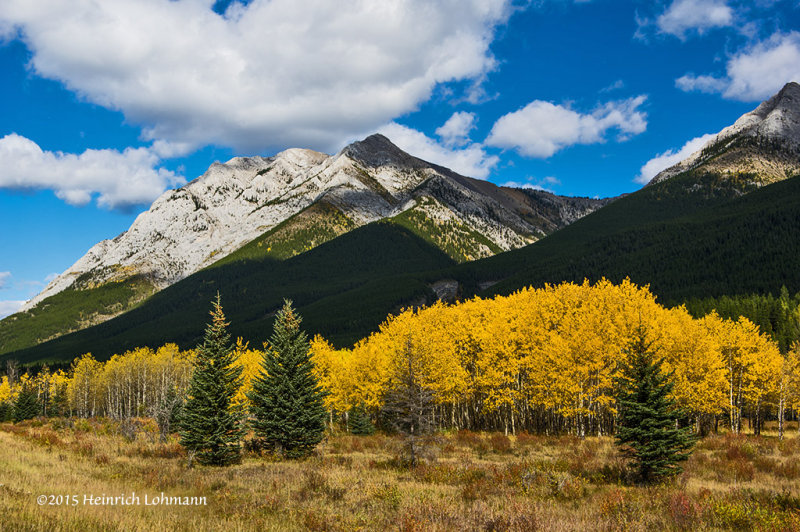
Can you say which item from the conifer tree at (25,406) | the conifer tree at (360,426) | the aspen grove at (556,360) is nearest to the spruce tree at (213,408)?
the aspen grove at (556,360)

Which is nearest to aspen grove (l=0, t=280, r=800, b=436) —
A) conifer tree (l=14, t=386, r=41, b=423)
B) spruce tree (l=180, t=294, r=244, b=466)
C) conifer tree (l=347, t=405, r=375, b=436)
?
conifer tree (l=347, t=405, r=375, b=436)

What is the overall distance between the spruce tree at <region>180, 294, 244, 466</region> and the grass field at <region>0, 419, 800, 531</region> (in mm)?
1442

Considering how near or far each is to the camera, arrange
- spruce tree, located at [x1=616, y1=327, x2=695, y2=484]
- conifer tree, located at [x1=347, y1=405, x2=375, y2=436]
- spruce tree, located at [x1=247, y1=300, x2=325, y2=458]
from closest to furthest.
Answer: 1. spruce tree, located at [x1=616, y1=327, x2=695, y2=484]
2. spruce tree, located at [x1=247, y1=300, x2=325, y2=458]
3. conifer tree, located at [x1=347, y1=405, x2=375, y2=436]

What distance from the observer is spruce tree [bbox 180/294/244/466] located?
25500mm

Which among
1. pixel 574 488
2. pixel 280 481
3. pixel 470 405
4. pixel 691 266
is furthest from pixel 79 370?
pixel 691 266

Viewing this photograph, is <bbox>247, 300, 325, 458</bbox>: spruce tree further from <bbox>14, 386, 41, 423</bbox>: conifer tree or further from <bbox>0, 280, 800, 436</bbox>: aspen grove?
<bbox>14, 386, 41, 423</bbox>: conifer tree

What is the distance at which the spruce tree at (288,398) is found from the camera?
28.7m

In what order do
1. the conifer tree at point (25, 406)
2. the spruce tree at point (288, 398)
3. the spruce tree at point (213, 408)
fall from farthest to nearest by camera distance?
1. the conifer tree at point (25, 406)
2. the spruce tree at point (288, 398)
3. the spruce tree at point (213, 408)

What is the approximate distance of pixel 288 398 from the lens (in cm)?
2933

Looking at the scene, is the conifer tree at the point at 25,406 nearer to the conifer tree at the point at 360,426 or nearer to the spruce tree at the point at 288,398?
A: the conifer tree at the point at 360,426

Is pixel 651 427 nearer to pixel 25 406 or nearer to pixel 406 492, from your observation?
pixel 406 492

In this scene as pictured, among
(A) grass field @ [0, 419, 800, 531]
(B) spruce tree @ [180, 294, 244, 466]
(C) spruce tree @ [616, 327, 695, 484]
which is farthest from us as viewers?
(B) spruce tree @ [180, 294, 244, 466]

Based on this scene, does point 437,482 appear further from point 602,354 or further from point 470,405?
point 470,405

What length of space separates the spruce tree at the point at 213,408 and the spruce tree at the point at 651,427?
2077cm
